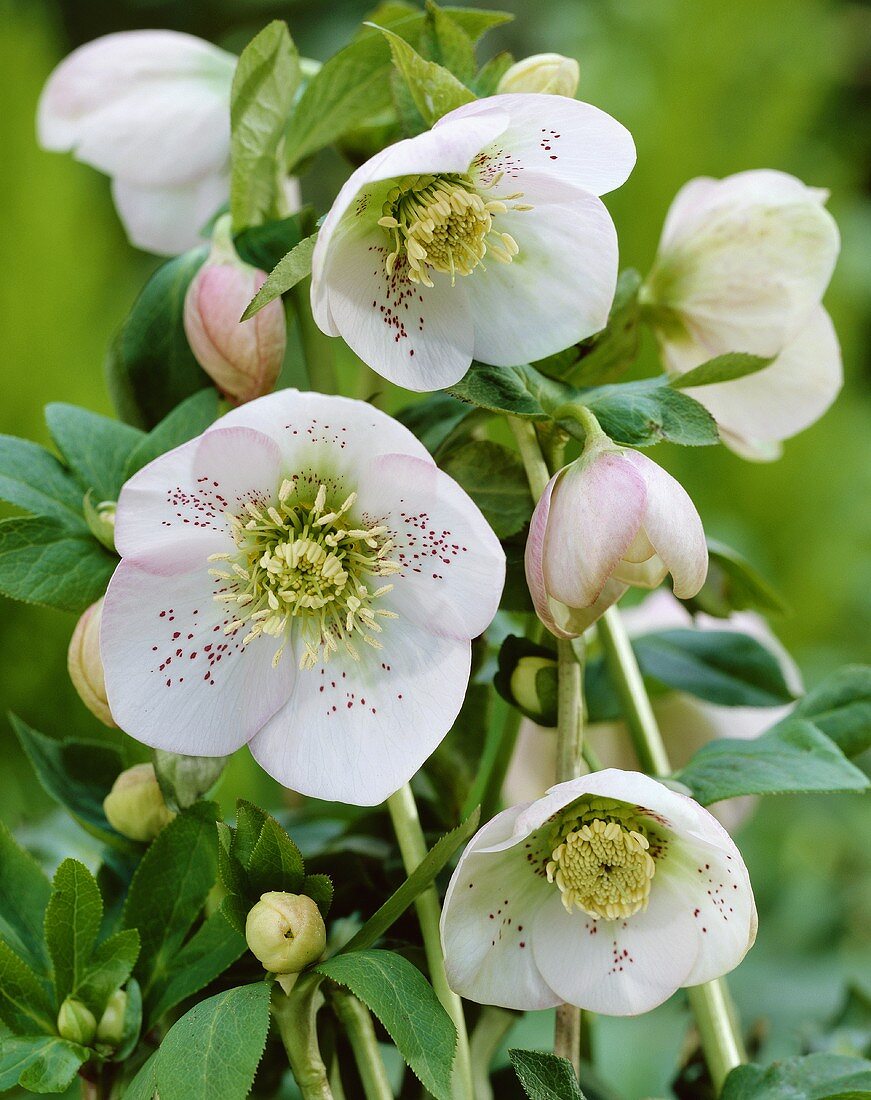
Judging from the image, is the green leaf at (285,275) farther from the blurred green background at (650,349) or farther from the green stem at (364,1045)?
the blurred green background at (650,349)

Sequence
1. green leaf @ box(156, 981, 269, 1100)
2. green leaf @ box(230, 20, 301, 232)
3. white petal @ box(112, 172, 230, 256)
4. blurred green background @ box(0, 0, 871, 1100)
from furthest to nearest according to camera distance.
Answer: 1. blurred green background @ box(0, 0, 871, 1100)
2. white petal @ box(112, 172, 230, 256)
3. green leaf @ box(230, 20, 301, 232)
4. green leaf @ box(156, 981, 269, 1100)

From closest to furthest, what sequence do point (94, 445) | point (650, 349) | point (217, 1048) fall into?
point (217, 1048) < point (94, 445) < point (650, 349)

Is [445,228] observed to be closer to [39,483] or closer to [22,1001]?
[39,483]

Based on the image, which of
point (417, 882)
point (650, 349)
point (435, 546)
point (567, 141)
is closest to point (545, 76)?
point (567, 141)

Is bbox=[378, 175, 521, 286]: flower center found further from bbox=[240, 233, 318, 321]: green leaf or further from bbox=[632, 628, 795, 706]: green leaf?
bbox=[632, 628, 795, 706]: green leaf

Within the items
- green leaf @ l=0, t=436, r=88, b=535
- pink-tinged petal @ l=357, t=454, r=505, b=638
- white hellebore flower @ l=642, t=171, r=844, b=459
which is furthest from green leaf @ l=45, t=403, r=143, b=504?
white hellebore flower @ l=642, t=171, r=844, b=459

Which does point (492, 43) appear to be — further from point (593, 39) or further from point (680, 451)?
Result: point (680, 451)

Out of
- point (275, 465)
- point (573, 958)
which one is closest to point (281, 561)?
point (275, 465)
